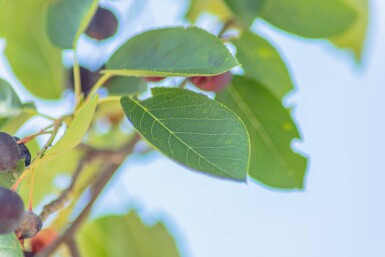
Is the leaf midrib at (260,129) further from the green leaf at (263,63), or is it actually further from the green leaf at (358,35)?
the green leaf at (358,35)

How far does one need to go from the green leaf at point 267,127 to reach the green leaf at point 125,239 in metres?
0.61

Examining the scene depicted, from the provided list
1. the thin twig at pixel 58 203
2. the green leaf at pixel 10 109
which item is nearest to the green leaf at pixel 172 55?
the green leaf at pixel 10 109

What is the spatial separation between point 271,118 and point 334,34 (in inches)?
11.7

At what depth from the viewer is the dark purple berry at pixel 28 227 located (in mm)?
1030

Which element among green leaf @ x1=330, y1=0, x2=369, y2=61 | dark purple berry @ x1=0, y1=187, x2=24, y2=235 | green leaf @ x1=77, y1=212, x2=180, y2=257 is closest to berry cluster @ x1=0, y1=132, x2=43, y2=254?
dark purple berry @ x1=0, y1=187, x2=24, y2=235

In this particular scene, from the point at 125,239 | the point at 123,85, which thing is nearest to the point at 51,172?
the point at 125,239

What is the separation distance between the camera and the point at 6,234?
95cm

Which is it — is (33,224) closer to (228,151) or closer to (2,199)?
(2,199)

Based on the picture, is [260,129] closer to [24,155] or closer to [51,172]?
[24,155]

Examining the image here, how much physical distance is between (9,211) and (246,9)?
1.95ft

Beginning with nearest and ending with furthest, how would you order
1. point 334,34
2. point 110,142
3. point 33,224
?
point 33,224 < point 334,34 < point 110,142

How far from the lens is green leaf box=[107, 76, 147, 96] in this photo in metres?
1.37

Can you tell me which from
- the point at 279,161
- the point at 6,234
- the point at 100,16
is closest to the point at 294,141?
the point at 279,161

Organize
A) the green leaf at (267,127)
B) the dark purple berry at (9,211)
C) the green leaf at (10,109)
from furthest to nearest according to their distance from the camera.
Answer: the green leaf at (267,127) < the green leaf at (10,109) < the dark purple berry at (9,211)
